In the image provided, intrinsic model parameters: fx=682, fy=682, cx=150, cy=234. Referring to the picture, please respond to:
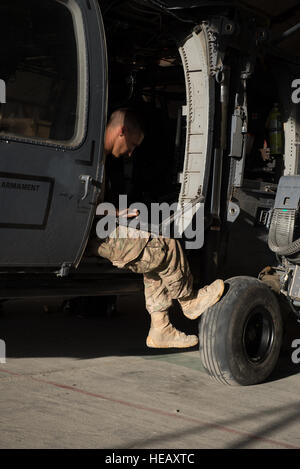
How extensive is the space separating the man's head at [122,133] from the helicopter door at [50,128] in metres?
0.62

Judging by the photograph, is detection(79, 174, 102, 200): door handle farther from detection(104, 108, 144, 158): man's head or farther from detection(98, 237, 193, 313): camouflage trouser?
detection(104, 108, 144, 158): man's head

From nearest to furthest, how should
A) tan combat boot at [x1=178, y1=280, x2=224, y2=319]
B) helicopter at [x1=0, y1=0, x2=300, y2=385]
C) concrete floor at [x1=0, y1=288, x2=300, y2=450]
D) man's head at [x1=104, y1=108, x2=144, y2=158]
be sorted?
1. concrete floor at [x1=0, y1=288, x2=300, y2=450]
2. helicopter at [x1=0, y1=0, x2=300, y2=385]
3. tan combat boot at [x1=178, y1=280, x2=224, y2=319]
4. man's head at [x1=104, y1=108, x2=144, y2=158]

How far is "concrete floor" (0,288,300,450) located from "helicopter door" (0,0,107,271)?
86cm

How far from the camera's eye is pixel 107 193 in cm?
580

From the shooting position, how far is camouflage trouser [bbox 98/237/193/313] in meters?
4.58

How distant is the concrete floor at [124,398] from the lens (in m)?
3.54

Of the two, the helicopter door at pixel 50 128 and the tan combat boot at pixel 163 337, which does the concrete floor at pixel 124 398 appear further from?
the helicopter door at pixel 50 128

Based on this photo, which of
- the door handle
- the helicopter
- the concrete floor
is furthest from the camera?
the door handle

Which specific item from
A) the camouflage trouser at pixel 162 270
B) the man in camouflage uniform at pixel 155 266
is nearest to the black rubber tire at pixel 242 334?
the man in camouflage uniform at pixel 155 266

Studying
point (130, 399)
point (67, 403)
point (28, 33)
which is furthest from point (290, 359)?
point (28, 33)

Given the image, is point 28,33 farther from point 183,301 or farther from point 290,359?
point 290,359

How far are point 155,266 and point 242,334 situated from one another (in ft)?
2.50

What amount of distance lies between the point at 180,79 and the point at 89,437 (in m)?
3.98

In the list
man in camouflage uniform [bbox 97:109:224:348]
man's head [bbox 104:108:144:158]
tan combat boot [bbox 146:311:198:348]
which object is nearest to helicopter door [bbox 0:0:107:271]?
man in camouflage uniform [bbox 97:109:224:348]
